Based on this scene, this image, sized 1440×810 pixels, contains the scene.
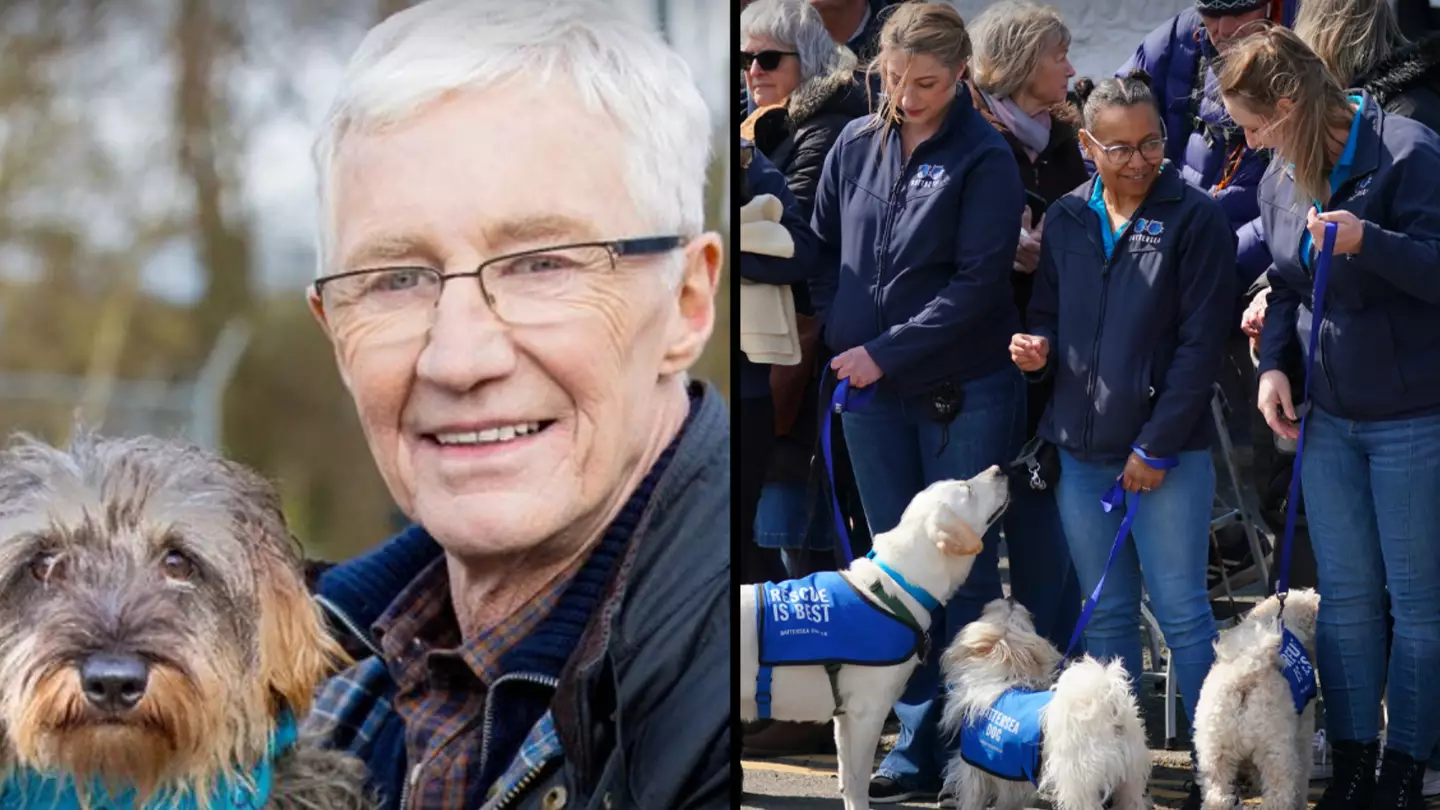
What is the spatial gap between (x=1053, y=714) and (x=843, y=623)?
1.88 ft

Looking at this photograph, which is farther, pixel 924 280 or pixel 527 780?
pixel 924 280

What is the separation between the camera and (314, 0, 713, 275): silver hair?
368 cm

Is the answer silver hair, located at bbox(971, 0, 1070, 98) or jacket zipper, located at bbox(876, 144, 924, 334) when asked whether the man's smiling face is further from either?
silver hair, located at bbox(971, 0, 1070, 98)

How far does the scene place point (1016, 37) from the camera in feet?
13.3

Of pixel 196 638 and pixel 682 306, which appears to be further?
pixel 682 306

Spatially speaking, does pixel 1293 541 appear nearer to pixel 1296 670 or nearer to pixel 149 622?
pixel 1296 670

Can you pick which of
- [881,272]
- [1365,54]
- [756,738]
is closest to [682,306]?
[881,272]

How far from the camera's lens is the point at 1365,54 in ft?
12.5

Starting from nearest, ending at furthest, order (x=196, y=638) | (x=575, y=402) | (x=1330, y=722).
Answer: (x=196, y=638) → (x=575, y=402) → (x=1330, y=722)

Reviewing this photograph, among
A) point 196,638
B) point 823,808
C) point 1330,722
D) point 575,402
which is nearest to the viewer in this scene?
point 196,638

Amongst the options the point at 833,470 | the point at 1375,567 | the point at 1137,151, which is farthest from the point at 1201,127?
the point at 833,470

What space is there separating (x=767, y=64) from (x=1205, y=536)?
1.53 metres

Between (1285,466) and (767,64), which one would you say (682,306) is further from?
(1285,466)

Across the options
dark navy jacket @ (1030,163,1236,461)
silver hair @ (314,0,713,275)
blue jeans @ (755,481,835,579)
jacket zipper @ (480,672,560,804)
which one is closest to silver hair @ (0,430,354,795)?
jacket zipper @ (480,672,560,804)
